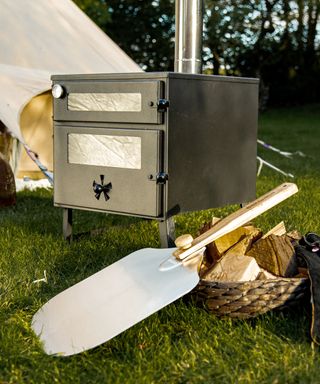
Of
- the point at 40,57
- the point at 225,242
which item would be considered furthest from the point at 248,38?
the point at 225,242

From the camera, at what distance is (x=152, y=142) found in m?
3.28

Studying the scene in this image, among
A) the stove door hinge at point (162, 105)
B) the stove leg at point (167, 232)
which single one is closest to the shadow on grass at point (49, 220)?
the stove leg at point (167, 232)

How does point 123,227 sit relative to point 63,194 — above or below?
below

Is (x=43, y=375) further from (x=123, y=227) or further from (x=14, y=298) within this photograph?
(x=123, y=227)

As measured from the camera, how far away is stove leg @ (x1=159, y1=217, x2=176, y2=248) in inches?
132

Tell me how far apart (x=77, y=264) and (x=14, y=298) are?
571 mm

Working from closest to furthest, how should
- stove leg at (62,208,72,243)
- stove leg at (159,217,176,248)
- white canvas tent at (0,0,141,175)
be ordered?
1. stove leg at (159,217,176,248)
2. stove leg at (62,208,72,243)
3. white canvas tent at (0,0,141,175)

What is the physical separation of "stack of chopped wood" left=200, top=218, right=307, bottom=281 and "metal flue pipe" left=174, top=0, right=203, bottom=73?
126cm

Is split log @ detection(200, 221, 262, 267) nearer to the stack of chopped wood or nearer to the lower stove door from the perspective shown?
the stack of chopped wood

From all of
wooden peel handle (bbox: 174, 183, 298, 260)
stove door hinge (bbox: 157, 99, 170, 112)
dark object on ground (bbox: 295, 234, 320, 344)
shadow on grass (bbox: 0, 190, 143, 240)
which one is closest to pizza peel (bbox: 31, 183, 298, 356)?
wooden peel handle (bbox: 174, 183, 298, 260)

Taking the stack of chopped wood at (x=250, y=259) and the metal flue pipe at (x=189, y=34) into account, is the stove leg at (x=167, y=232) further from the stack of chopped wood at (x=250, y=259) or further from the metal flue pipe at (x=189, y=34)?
the metal flue pipe at (x=189, y=34)

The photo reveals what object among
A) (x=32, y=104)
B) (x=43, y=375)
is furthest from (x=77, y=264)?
(x=32, y=104)

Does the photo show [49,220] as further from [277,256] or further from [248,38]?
[248,38]

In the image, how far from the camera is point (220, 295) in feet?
8.38
